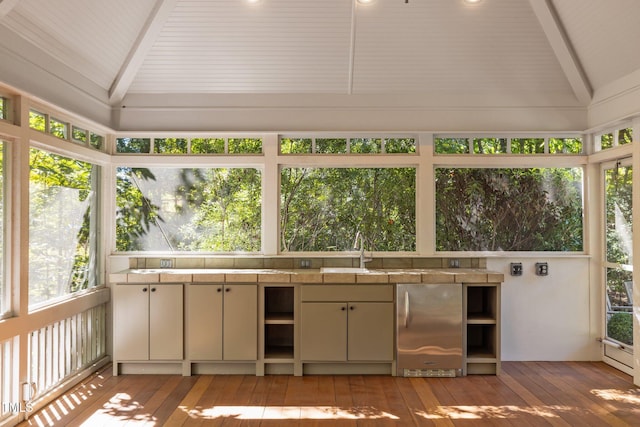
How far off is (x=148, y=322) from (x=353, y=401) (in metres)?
2.04

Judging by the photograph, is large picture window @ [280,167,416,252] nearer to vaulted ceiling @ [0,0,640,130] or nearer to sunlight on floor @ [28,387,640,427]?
vaulted ceiling @ [0,0,640,130]

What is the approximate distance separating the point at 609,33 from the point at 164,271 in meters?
4.55

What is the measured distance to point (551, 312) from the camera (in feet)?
16.5

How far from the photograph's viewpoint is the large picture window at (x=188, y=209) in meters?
5.10

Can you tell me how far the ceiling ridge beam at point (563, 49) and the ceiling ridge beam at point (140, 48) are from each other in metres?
3.24

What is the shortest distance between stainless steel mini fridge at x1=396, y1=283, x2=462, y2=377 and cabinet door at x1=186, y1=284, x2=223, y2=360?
1.68 m

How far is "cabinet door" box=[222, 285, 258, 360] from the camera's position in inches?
178

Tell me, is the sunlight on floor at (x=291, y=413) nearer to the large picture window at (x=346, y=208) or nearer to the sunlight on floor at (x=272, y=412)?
the sunlight on floor at (x=272, y=412)

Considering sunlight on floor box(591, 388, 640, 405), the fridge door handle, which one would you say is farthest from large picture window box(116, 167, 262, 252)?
sunlight on floor box(591, 388, 640, 405)

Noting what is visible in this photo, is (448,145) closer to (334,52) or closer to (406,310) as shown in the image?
(334,52)

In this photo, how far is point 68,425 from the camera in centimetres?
341

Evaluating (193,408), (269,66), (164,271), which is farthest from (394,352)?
(269,66)

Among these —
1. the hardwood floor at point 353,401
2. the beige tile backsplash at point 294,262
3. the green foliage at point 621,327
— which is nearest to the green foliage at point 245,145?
the beige tile backsplash at point 294,262

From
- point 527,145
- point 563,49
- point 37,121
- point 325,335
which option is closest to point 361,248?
point 325,335
